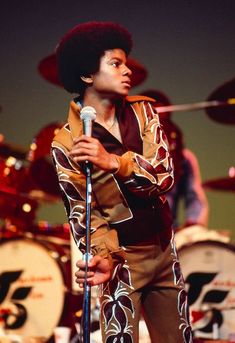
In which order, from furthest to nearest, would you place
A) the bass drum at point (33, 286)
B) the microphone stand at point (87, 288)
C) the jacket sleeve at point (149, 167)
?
the bass drum at point (33, 286) < the jacket sleeve at point (149, 167) < the microphone stand at point (87, 288)

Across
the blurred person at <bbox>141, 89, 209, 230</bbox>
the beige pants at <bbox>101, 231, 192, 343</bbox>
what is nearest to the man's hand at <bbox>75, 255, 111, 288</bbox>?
the beige pants at <bbox>101, 231, 192, 343</bbox>

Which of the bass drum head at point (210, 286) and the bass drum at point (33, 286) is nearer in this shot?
the bass drum head at point (210, 286)

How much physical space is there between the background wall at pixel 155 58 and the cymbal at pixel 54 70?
16cm

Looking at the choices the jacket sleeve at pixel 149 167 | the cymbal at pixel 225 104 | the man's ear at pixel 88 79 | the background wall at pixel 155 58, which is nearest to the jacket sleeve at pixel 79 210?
the jacket sleeve at pixel 149 167

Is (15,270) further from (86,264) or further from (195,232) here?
(86,264)

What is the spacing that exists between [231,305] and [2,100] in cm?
253

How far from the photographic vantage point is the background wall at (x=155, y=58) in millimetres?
4492

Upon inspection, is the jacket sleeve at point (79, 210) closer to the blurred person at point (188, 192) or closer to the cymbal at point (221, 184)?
the cymbal at point (221, 184)

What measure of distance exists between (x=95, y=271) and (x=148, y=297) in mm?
328

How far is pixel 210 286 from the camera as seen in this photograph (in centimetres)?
436

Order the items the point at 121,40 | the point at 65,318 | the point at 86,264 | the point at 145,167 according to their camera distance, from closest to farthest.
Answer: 1. the point at 86,264
2. the point at 145,167
3. the point at 121,40
4. the point at 65,318

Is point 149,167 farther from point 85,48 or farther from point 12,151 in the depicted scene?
point 12,151

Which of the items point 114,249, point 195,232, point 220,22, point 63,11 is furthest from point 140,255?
point 63,11

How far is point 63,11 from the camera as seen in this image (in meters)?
4.83
